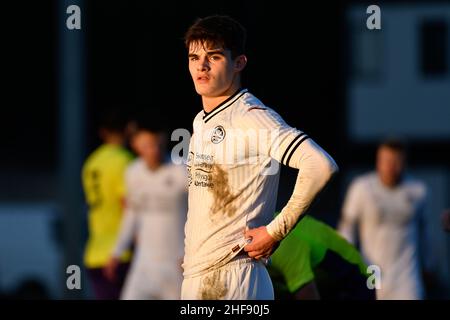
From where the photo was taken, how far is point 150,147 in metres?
12.5

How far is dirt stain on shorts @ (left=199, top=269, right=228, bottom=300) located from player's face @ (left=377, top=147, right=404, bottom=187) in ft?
20.1

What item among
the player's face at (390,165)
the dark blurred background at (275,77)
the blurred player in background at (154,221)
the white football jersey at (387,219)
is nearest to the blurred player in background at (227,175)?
the blurred player in background at (154,221)

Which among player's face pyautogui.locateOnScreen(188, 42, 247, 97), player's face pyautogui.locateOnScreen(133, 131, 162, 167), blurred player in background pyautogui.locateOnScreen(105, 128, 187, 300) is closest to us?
player's face pyautogui.locateOnScreen(188, 42, 247, 97)

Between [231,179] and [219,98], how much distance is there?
0.42m

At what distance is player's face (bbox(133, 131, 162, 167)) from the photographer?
40.8 feet

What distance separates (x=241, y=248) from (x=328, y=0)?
2821 cm

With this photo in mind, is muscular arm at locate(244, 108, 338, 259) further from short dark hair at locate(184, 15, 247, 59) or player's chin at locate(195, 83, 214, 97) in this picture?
short dark hair at locate(184, 15, 247, 59)

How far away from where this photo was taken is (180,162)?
11.7 meters

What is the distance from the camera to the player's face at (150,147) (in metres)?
12.4

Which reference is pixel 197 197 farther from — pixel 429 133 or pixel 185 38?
pixel 429 133

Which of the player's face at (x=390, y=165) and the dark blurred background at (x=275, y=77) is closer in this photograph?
the player's face at (x=390, y=165)

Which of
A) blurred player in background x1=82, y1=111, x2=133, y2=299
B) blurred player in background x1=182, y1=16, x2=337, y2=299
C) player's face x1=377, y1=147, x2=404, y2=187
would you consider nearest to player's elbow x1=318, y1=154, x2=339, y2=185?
blurred player in background x1=182, y1=16, x2=337, y2=299

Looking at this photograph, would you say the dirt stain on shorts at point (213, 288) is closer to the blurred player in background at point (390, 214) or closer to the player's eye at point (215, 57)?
the player's eye at point (215, 57)
